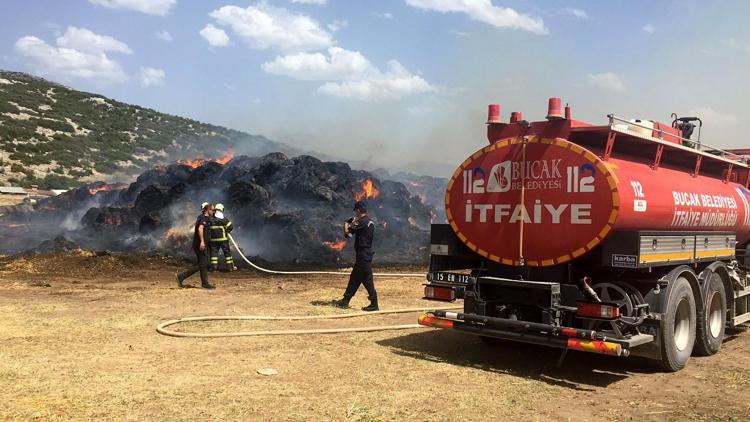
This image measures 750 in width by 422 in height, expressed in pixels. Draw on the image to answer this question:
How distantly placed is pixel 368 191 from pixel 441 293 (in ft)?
65.7

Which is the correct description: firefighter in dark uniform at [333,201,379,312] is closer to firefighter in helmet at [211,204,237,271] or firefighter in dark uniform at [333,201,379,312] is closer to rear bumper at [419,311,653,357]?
rear bumper at [419,311,653,357]

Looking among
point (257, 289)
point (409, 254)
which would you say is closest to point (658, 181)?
point (257, 289)

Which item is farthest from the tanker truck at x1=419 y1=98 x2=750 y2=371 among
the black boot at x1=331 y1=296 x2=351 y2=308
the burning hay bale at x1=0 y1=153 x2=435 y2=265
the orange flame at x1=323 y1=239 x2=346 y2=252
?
the orange flame at x1=323 y1=239 x2=346 y2=252

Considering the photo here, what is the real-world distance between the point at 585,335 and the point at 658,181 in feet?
7.61

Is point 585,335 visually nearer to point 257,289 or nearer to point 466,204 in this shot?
point 466,204

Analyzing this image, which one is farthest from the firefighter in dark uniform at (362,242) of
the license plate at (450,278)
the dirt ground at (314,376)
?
the license plate at (450,278)

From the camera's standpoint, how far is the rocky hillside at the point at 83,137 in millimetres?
50938

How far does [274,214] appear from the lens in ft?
77.3

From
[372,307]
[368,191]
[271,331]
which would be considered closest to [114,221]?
[368,191]

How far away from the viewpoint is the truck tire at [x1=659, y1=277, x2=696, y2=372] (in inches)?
A: 271

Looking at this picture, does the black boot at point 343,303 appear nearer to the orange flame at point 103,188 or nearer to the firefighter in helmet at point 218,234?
the firefighter in helmet at point 218,234

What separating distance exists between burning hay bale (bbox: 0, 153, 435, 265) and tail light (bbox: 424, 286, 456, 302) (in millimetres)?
13392

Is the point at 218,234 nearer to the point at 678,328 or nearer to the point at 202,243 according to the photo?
the point at 202,243

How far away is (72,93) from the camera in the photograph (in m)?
78.4
